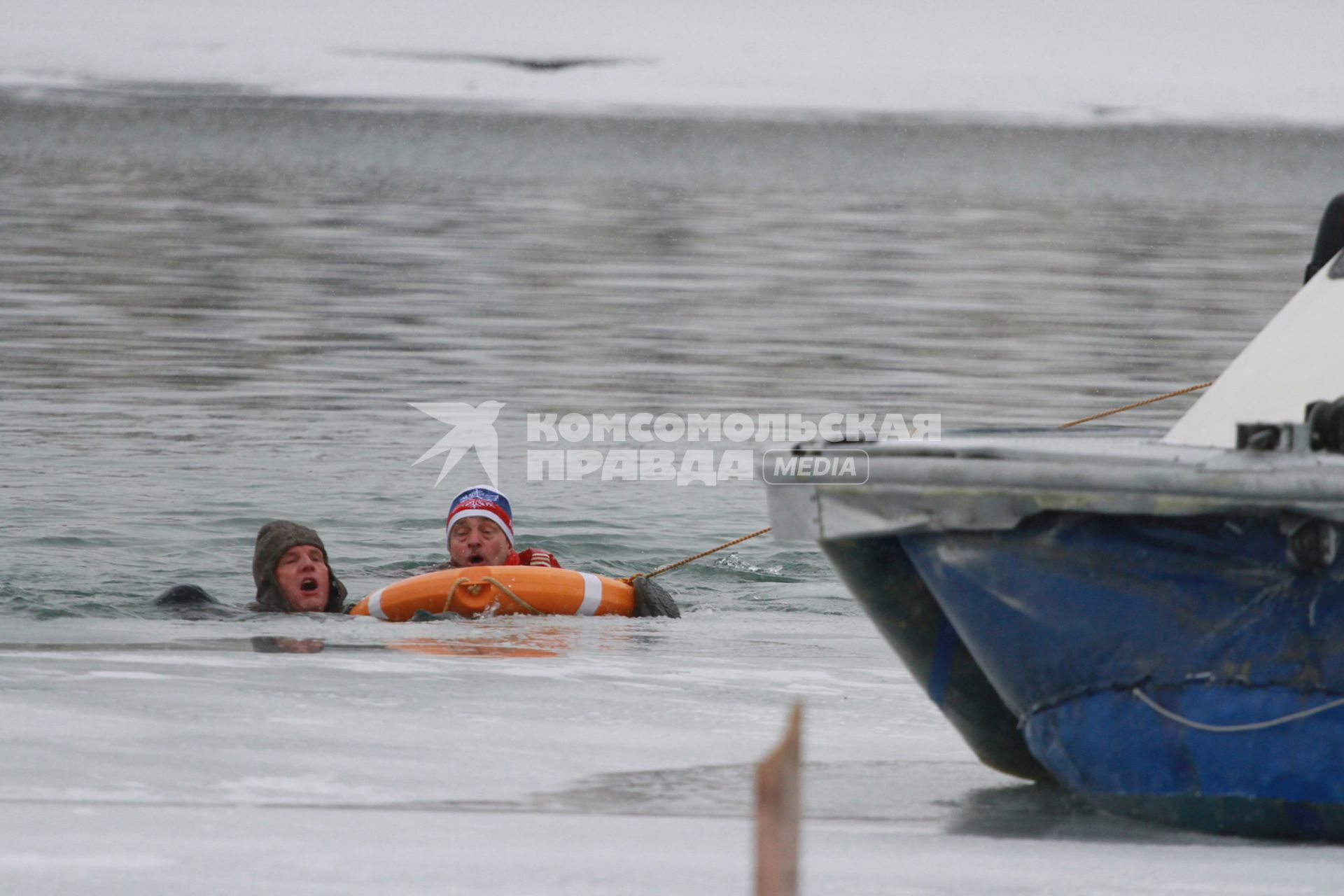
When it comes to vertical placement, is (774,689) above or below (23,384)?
below

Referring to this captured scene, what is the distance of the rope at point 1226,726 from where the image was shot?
3822mm

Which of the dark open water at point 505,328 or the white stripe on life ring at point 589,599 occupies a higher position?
the dark open water at point 505,328

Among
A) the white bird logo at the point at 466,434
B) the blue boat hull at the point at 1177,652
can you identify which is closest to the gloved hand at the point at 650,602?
the white bird logo at the point at 466,434

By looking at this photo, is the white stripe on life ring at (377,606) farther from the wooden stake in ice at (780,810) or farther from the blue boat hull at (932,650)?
the wooden stake in ice at (780,810)

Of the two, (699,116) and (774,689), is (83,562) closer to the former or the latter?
(774,689)

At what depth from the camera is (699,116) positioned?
97.1 m

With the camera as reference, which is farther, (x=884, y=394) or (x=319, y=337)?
(x=319, y=337)

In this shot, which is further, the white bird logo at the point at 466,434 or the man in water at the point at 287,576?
the white bird logo at the point at 466,434

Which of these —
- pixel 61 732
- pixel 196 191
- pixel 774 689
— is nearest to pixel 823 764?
pixel 774 689

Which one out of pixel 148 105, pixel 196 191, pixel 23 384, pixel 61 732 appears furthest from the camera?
pixel 148 105

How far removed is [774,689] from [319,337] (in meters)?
13.2

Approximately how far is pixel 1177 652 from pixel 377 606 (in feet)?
15.0

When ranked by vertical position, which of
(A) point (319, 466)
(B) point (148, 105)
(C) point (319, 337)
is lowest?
(A) point (319, 466)

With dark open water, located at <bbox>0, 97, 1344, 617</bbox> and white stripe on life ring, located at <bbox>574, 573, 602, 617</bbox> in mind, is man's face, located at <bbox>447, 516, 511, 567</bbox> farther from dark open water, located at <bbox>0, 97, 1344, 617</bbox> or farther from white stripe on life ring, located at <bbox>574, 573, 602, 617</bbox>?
dark open water, located at <bbox>0, 97, 1344, 617</bbox>
